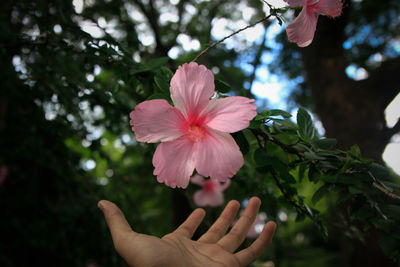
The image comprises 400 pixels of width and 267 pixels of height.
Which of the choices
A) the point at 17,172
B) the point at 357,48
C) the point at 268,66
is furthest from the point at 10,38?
the point at 357,48

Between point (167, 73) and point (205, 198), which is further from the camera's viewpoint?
point (205, 198)

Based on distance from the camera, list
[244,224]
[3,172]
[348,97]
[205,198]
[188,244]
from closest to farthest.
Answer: [188,244]
[244,224]
[205,198]
[3,172]
[348,97]

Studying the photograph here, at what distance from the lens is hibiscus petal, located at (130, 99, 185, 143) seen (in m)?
0.50

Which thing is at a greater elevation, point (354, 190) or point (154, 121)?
point (154, 121)

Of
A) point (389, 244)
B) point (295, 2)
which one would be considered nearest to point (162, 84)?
point (295, 2)

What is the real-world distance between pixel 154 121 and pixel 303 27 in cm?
38

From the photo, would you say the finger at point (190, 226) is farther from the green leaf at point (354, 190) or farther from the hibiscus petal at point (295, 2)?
the hibiscus petal at point (295, 2)

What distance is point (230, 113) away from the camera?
0.51 m

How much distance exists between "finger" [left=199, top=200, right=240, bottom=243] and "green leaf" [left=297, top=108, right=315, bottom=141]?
375 mm

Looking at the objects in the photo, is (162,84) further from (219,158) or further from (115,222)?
(115,222)

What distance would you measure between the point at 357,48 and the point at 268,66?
1.03 metres

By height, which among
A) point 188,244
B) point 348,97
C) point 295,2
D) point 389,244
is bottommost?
point 348,97

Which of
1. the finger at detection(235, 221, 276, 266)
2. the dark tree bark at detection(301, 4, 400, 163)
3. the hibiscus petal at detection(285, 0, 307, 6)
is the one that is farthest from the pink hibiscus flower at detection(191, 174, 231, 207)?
the dark tree bark at detection(301, 4, 400, 163)

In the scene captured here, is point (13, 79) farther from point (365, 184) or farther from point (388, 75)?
point (388, 75)
